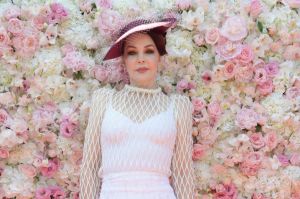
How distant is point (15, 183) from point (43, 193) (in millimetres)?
136

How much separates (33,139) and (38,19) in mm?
565

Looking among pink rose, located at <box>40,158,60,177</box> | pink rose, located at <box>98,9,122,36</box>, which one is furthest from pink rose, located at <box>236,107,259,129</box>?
pink rose, located at <box>40,158,60,177</box>

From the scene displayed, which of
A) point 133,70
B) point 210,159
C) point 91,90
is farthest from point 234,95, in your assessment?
point 91,90

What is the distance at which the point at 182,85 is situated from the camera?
2.70m

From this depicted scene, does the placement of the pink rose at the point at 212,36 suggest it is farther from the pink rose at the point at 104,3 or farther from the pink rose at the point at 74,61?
the pink rose at the point at 74,61

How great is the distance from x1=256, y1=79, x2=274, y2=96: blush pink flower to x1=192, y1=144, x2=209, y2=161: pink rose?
0.37m

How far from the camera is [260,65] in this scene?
2713 mm

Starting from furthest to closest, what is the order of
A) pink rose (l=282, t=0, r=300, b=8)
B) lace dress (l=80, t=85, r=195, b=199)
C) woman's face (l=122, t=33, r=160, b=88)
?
pink rose (l=282, t=0, r=300, b=8) < woman's face (l=122, t=33, r=160, b=88) < lace dress (l=80, t=85, r=195, b=199)

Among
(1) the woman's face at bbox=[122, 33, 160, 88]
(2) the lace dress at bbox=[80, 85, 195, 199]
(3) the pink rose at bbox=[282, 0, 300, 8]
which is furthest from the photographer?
(3) the pink rose at bbox=[282, 0, 300, 8]

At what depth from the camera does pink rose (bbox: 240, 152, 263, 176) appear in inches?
104

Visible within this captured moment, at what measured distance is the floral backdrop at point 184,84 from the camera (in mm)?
2639

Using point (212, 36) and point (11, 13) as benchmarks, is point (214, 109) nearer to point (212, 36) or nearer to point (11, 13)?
point (212, 36)

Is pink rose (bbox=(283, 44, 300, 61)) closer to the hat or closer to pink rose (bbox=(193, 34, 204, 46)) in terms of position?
pink rose (bbox=(193, 34, 204, 46))

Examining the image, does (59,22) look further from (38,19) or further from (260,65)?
(260,65)
